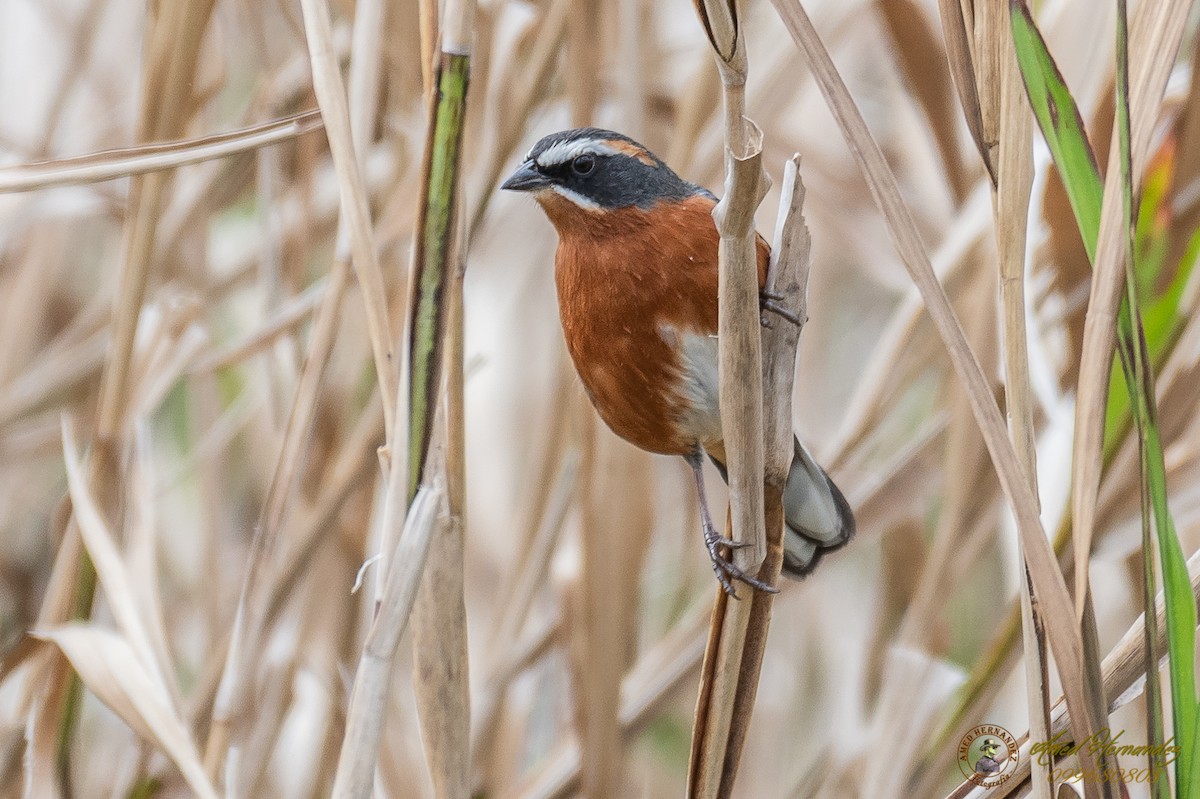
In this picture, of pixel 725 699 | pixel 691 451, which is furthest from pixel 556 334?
pixel 725 699

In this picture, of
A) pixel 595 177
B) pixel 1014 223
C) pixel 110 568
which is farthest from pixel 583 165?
pixel 110 568

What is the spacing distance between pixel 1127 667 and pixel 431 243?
93 centimetres

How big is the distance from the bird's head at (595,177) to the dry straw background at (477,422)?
10cm

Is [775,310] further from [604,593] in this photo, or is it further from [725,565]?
[604,593]

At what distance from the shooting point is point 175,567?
122 inches

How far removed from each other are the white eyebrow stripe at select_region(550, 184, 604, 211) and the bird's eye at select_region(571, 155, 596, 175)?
0.04 m

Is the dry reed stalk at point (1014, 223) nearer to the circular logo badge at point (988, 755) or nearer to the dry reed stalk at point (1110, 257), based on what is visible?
the dry reed stalk at point (1110, 257)

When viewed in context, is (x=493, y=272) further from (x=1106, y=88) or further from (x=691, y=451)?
(x=1106, y=88)

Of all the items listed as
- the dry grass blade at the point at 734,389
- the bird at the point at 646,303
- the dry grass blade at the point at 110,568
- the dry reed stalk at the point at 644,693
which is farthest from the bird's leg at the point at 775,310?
the dry grass blade at the point at 110,568

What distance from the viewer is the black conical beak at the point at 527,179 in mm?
1852

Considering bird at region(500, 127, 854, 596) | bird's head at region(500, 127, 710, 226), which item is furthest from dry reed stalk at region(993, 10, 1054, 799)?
bird's head at region(500, 127, 710, 226)

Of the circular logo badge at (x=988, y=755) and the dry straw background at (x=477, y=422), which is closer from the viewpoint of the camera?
the circular logo badge at (x=988, y=755)

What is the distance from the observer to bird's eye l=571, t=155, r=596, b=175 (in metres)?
1.88

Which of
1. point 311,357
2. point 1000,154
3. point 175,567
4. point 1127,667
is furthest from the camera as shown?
point 175,567
